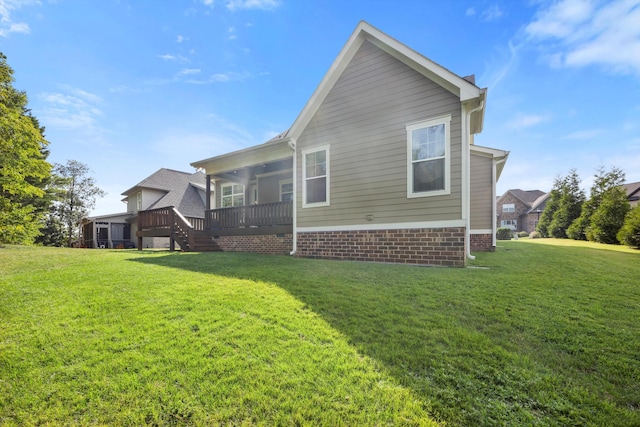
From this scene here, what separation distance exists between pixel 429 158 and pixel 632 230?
1372 cm

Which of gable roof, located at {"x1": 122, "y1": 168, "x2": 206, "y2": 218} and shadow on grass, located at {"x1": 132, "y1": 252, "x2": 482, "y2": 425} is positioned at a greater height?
gable roof, located at {"x1": 122, "y1": 168, "x2": 206, "y2": 218}

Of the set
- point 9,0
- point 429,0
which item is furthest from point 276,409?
point 9,0

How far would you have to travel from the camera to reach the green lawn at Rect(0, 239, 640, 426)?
1.82m

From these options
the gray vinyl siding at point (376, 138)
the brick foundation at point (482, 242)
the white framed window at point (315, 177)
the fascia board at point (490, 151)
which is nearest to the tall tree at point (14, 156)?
the white framed window at point (315, 177)

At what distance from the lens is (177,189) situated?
22.7 meters

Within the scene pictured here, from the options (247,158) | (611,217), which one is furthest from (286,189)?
(611,217)

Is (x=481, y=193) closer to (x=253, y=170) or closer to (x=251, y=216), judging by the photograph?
(x=251, y=216)

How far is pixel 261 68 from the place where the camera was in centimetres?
1245

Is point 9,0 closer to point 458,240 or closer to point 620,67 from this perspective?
point 458,240

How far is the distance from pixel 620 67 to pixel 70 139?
87.9ft

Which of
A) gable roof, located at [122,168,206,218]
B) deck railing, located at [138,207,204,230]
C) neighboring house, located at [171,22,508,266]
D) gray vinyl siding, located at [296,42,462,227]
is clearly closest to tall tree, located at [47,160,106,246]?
gable roof, located at [122,168,206,218]

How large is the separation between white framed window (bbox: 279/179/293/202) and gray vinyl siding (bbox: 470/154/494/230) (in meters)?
8.13

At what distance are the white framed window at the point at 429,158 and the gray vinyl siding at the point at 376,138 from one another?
0.13 meters

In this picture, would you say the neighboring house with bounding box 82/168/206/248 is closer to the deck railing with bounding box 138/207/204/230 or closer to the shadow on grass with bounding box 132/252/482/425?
→ the deck railing with bounding box 138/207/204/230
